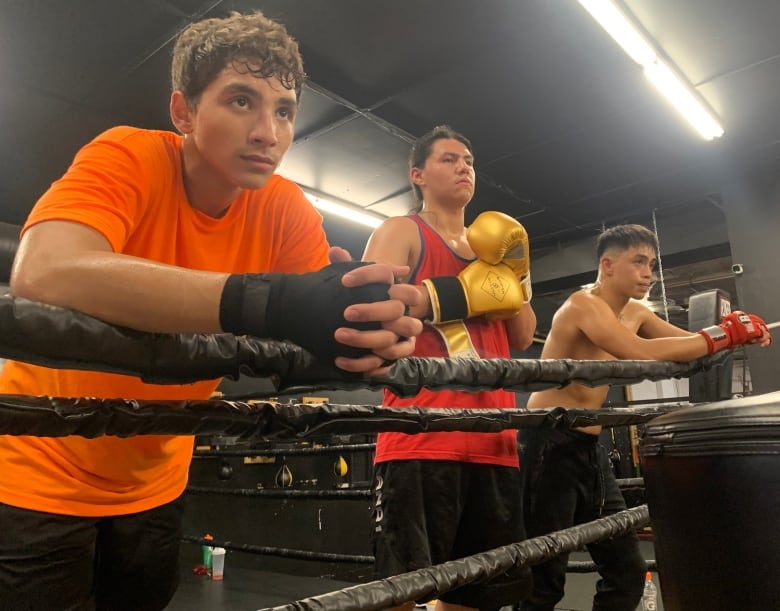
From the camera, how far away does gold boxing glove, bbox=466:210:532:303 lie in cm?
144

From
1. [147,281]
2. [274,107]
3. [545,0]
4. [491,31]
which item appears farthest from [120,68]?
[147,281]

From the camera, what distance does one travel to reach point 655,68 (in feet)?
11.0

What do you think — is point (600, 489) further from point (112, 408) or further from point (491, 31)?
point (491, 31)

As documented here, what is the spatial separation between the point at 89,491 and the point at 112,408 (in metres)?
0.42

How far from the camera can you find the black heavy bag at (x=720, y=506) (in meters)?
0.58

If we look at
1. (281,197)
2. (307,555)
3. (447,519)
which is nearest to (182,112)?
(281,197)

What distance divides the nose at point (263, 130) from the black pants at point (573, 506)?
4.13 ft

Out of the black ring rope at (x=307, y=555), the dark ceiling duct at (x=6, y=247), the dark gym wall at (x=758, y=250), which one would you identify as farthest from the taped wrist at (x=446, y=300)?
the dark ceiling duct at (x=6, y=247)

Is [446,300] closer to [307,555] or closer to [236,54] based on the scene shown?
[236,54]

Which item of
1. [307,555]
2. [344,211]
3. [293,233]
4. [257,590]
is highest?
[344,211]

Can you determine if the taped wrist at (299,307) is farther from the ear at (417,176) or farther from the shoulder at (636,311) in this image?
the shoulder at (636,311)

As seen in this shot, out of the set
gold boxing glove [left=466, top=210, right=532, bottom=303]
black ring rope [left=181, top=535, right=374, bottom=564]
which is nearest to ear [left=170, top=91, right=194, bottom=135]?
gold boxing glove [left=466, top=210, right=532, bottom=303]

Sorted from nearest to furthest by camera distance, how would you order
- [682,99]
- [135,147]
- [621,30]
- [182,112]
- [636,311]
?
[135,147] < [182,112] < [636,311] < [621,30] < [682,99]

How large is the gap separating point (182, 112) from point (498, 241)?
808mm
